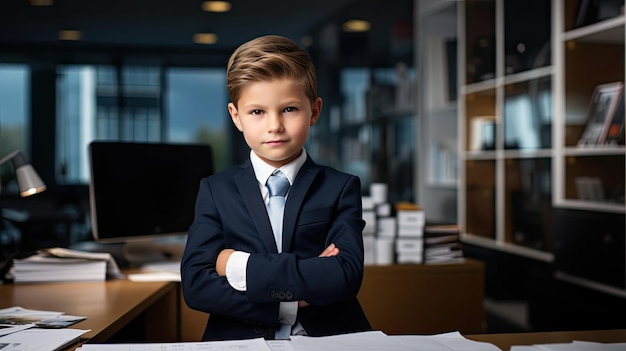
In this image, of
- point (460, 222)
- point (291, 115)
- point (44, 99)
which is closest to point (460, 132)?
point (460, 222)

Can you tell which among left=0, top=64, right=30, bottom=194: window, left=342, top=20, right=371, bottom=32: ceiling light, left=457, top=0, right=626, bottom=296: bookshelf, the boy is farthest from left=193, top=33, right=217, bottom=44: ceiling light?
the boy

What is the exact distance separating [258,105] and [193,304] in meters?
0.42

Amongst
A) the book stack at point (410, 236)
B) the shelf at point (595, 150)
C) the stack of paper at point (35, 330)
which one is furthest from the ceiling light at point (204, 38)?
the stack of paper at point (35, 330)

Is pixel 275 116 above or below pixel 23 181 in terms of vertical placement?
above

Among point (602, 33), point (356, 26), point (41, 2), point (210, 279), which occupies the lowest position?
point (210, 279)

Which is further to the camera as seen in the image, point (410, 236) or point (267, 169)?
point (410, 236)

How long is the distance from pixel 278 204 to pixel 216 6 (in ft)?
13.6

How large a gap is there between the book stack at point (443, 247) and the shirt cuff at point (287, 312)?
1498 mm

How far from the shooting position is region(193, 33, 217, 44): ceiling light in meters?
5.31

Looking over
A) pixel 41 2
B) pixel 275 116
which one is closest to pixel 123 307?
pixel 275 116

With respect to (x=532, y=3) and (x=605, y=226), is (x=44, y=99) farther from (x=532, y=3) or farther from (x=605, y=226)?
(x=605, y=226)

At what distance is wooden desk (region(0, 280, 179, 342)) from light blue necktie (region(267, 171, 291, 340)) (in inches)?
17.0

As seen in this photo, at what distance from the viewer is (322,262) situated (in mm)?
1372

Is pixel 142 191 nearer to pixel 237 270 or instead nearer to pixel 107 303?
pixel 107 303
